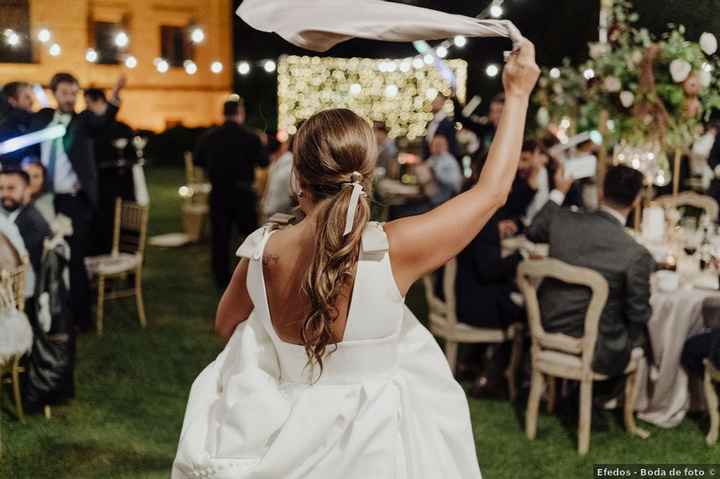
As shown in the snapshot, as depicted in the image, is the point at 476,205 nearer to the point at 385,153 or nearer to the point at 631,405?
the point at 631,405

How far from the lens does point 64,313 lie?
4250 mm

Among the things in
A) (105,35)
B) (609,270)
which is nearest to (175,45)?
(105,35)

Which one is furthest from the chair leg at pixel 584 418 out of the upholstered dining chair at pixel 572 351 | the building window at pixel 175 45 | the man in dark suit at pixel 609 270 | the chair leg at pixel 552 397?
the building window at pixel 175 45

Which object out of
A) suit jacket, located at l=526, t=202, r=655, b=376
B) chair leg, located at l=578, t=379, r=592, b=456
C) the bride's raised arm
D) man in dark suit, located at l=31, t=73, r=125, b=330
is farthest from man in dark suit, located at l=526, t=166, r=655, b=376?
man in dark suit, located at l=31, t=73, r=125, b=330

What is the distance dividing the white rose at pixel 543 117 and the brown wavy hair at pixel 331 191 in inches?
192

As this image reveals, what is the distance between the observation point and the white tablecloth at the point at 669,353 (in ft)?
13.2

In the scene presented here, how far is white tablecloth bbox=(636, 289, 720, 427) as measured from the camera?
13.2 ft

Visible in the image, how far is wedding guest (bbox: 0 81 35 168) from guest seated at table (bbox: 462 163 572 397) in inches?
117

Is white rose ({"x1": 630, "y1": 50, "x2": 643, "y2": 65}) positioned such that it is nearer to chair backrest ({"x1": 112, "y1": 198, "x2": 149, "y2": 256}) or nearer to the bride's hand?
chair backrest ({"x1": 112, "y1": 198, "x2": 149, "y2": 256})

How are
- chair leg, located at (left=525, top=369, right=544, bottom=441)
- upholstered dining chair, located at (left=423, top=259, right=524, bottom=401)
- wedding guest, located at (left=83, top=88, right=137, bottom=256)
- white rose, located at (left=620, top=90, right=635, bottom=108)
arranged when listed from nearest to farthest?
chair leg, located at (left=525, top=369, right=544, bottom=441)
upholstered dining chair, located at (left=423, top=259, right=524, bottom=401)
white rose, located at (left=620, top=90, right=635, bottom=108)
wedding guest, located at (left=83, top=88, right=137, bottom=256)

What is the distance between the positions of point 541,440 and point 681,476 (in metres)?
0.66

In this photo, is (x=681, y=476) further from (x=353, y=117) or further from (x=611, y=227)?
(x=353, y=117)

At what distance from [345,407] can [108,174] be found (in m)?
5.59

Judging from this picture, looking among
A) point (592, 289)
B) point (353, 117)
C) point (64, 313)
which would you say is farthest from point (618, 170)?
point (64, 313)
